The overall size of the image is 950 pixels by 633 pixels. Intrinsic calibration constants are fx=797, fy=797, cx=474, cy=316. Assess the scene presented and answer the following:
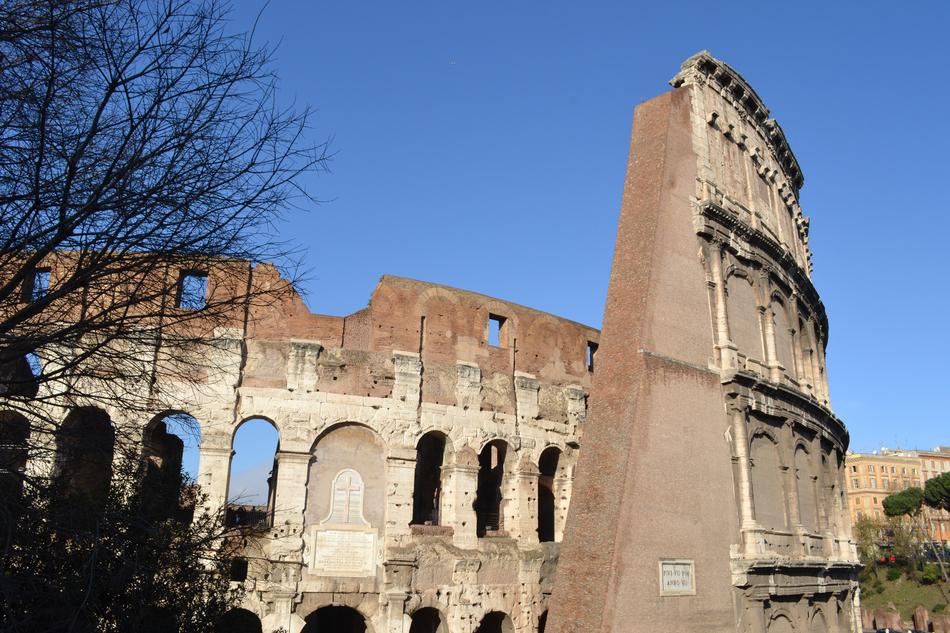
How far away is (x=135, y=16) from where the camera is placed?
632 cm

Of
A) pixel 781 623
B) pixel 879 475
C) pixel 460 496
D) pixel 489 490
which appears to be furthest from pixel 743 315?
pixel 879 475

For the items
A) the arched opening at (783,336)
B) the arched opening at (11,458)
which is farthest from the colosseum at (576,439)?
the arched opening at (11,458)

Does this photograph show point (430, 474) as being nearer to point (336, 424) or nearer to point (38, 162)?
point (336, 424)

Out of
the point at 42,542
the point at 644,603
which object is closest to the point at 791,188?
the point at 644,603

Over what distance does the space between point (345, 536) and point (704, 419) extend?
788 centimetres

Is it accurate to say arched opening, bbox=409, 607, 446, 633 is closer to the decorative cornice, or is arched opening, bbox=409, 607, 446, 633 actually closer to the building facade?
the decorative cornice

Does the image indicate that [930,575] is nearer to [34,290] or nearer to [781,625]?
[781,625]

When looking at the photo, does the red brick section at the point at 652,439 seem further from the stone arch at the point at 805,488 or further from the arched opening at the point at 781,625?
the stone arch at the point at 805,488

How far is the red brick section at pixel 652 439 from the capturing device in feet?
45.1

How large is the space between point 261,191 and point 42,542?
3781 mm

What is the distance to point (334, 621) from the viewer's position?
20.2 m

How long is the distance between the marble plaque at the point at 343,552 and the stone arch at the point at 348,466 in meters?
0.32

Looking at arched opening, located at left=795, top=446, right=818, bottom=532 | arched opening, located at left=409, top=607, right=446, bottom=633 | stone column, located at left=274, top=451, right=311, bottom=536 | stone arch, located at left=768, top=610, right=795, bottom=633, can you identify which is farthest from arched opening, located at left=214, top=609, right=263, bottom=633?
arched opening, located at left=795, top=446, right=818, bottom=532

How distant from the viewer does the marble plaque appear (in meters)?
16.4
